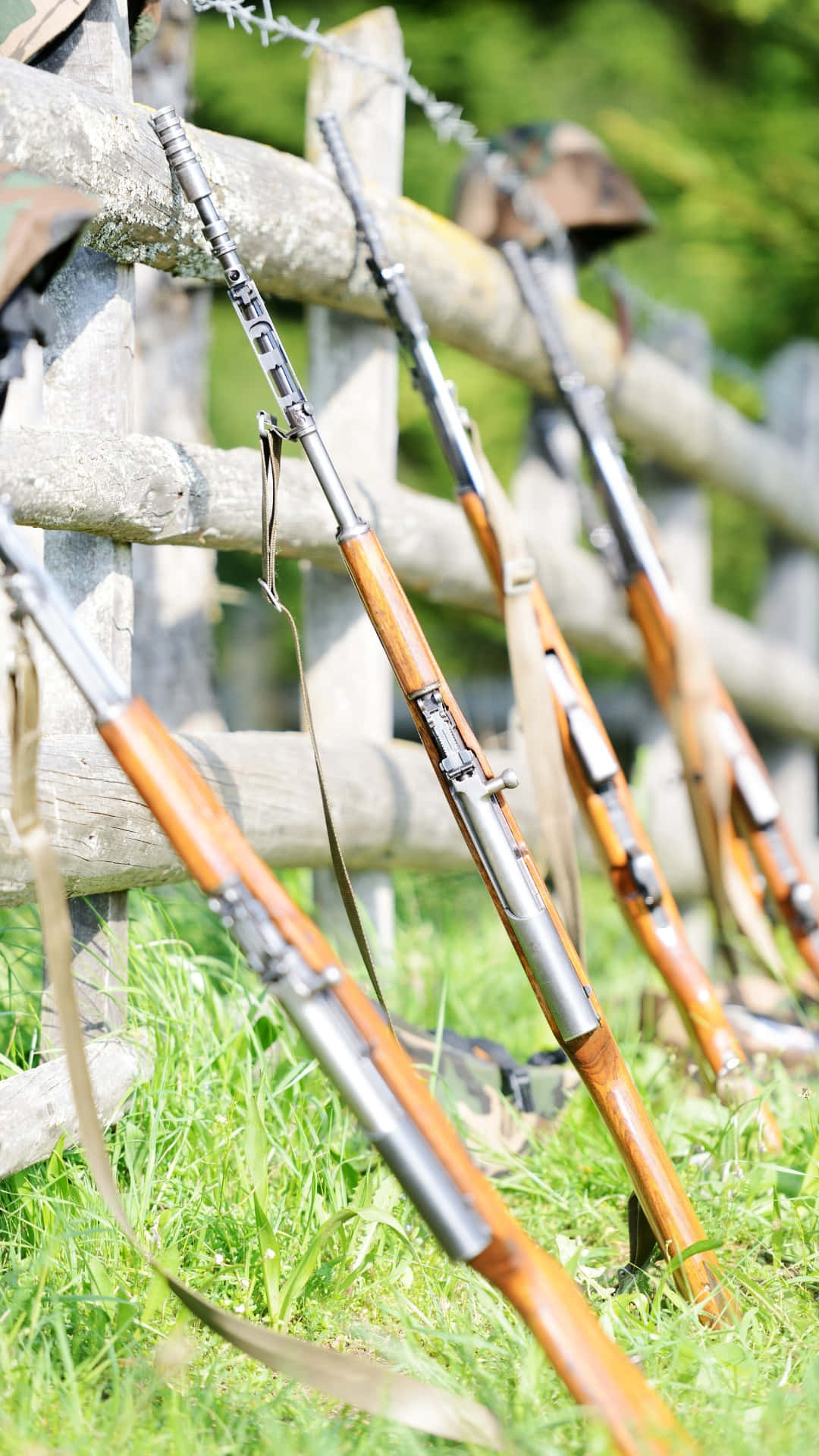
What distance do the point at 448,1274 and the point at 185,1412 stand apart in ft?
1.57

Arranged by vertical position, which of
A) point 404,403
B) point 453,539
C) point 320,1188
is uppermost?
point 404,403

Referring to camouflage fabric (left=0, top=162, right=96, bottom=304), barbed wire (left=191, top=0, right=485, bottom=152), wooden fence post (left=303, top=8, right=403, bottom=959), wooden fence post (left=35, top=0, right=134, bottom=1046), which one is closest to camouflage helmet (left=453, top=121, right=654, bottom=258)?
barbed wire (left=191, top=0, right=485, bottom=152)

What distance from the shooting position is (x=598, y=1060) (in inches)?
72.9

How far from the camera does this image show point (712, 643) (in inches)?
156

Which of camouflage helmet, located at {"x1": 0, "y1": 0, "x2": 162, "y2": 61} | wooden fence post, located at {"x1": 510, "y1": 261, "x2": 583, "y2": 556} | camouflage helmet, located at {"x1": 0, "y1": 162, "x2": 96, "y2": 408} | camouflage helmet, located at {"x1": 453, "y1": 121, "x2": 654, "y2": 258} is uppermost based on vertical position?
camouflage helmet, located at {"x1": 0, "y1": 0, "x2": 162, "y2": 61}

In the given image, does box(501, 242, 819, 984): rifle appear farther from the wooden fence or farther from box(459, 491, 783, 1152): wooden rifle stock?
box(459, 491, 783, 1152): wooden rifle stock

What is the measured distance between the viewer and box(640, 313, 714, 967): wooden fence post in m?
3.99

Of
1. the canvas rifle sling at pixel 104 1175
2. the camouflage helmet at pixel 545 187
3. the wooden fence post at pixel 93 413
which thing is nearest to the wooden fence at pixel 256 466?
the wooden fence post at pixel 93 413

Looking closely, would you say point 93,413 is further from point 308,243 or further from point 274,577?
point 308,243

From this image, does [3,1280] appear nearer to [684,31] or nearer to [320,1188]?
[320,1188]

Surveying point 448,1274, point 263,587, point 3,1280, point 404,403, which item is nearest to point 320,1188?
point 448,1274

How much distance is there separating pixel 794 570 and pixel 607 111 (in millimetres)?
2095

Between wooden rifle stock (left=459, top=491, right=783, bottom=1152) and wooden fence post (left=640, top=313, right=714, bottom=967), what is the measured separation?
4.93 feet

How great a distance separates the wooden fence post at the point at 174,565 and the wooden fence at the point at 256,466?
0.02 metres
